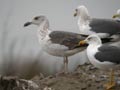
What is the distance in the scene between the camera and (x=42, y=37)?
4824mm

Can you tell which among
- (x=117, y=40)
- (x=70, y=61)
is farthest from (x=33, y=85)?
(x=70, y=61)

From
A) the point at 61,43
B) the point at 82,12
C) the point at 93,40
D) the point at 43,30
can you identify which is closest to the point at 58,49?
the point at 61,43

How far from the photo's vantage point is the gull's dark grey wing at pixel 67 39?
468 centimetres

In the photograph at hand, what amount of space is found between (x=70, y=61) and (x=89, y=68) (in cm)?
74

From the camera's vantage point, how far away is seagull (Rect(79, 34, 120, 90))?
163 inches

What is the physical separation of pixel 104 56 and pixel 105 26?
83cm

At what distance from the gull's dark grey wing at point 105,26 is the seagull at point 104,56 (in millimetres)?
567

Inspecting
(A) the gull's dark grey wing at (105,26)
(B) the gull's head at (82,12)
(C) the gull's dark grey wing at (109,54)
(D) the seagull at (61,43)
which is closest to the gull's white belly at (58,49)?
(D) the seagull at (61,43)

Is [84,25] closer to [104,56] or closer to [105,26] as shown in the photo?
[105,26]

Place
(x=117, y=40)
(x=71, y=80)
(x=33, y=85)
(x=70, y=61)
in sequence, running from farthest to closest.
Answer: (x=70, y=61) < (x=117, y=40) < (x=71, y=80) < (x=33, y=85)

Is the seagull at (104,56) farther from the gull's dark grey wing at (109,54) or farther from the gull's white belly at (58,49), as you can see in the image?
the gull's white belly at (58,49)

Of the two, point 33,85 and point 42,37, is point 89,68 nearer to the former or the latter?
point 42,37

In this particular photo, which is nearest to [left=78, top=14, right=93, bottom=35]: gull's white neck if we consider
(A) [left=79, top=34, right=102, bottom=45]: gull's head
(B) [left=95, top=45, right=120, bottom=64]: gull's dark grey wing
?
(A) [left=79, top=34, right=102, bottom=45]: gull's head

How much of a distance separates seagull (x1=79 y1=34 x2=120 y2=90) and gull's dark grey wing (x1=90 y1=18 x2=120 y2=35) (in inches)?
22.3
